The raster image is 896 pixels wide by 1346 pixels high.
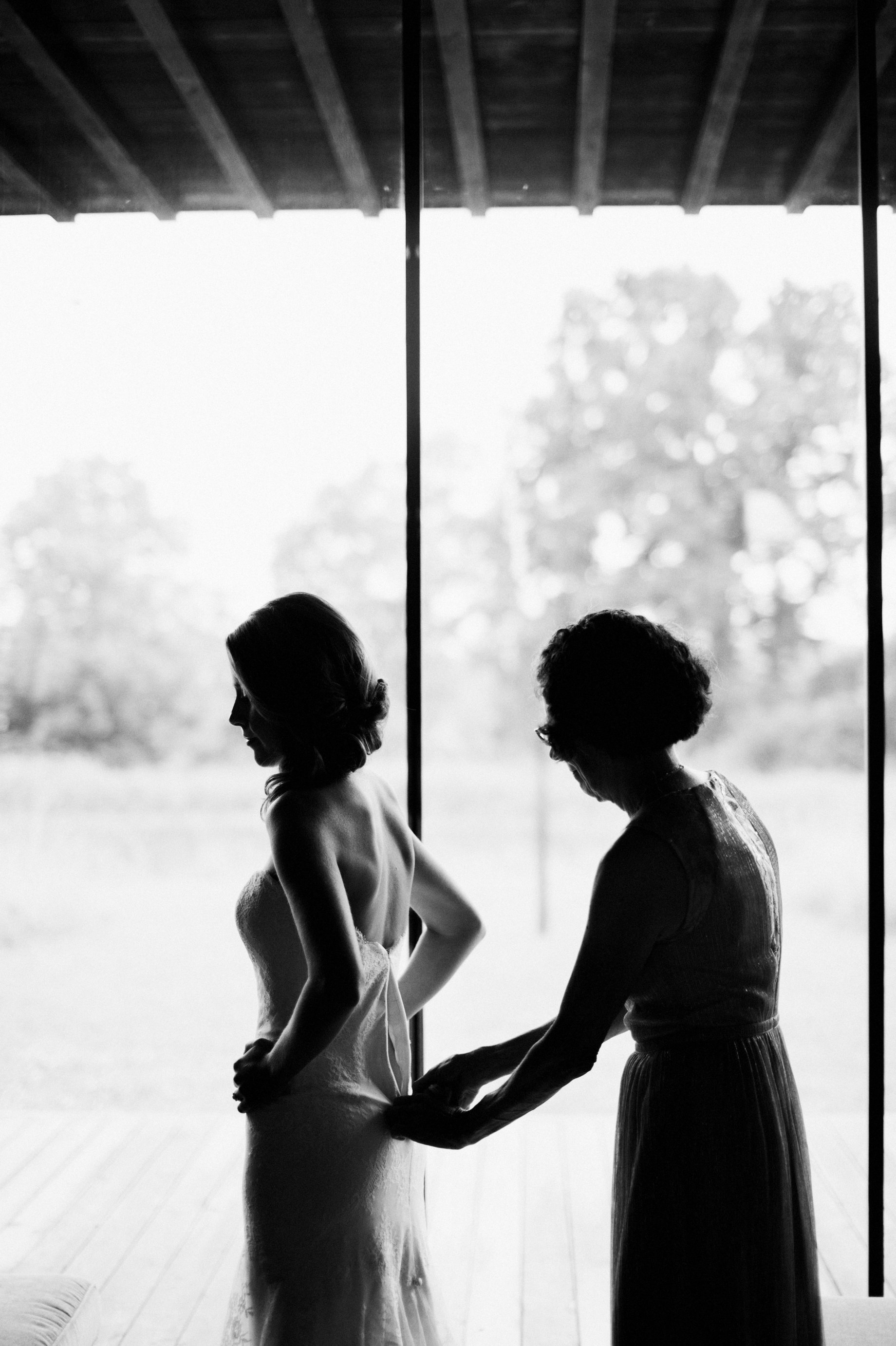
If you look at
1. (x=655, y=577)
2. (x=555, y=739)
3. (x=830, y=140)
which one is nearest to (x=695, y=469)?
(x=655, y=577)

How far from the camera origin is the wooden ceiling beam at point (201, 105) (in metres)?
2.10

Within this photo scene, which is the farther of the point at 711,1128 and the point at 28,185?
the point at 28,185

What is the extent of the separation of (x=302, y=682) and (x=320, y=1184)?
23.4 inches

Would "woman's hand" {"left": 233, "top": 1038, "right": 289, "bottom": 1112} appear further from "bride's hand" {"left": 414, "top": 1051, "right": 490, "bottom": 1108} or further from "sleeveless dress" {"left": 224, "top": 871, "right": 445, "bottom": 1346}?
"bride's hand" {"left": 414, "top": 1051, "right": 490, "bottom": 1108}

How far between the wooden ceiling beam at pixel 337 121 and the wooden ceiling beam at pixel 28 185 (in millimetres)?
589

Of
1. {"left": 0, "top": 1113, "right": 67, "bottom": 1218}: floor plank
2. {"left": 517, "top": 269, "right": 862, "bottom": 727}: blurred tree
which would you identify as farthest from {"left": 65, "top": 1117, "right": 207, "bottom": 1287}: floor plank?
{"left": 517, "top": 269, "right": 862, "bottom": 727}: blurred tree

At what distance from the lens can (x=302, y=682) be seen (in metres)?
1.29

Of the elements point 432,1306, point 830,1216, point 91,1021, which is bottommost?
point 91,1021

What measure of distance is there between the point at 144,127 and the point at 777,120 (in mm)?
1343

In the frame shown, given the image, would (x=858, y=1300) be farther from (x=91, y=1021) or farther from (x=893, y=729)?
(x=91, y=1021)

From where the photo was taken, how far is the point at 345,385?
2896mm

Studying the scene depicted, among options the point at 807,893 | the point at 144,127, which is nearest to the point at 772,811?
the point at 807,893

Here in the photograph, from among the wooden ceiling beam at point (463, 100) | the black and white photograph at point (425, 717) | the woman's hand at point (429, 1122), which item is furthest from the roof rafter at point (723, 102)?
the woman's hand at point (429, 1122)

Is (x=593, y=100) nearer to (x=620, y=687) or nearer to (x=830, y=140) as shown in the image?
(x=830, y=140)
